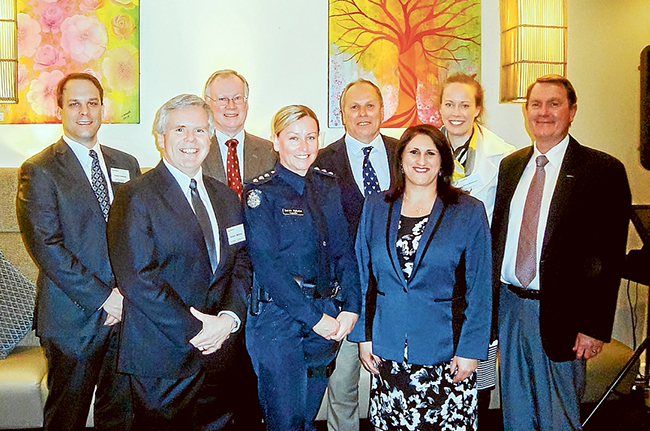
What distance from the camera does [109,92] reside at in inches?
163

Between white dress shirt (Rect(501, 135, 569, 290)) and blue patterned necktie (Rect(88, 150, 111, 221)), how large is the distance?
74.2 inches

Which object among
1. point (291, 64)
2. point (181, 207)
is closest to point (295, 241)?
point (181, 207)

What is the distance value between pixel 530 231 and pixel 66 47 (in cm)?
A: 328

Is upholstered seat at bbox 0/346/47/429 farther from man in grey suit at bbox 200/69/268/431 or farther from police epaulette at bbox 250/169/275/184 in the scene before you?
police epaulette at bbox 250/169/275/184

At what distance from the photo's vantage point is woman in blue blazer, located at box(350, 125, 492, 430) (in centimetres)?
238

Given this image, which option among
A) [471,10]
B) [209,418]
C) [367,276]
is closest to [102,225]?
[209,418]

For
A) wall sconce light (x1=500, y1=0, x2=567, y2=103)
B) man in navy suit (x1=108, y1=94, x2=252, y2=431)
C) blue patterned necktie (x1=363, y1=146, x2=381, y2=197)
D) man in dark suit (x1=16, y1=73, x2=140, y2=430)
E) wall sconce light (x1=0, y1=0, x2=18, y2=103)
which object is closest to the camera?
man in navy suit (x1=108, y1=94, x2=252, y2=431)

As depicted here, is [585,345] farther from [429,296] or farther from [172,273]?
[172,273]

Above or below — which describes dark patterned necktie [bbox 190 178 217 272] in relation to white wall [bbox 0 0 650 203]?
below

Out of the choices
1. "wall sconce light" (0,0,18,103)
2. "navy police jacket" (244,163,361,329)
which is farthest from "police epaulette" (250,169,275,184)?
"wall sconce light" (0,0,18,103)

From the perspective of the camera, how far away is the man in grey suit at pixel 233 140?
3.20 metres

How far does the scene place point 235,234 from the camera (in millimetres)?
2416

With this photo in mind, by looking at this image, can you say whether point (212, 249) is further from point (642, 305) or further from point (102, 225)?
point (642, 305)

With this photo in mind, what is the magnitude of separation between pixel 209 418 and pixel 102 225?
100 cm
